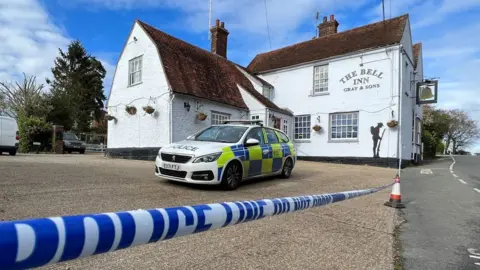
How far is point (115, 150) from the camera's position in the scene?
1833cm

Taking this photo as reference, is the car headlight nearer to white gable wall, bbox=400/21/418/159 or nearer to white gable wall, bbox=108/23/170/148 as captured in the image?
white gable wall, bbox=108/23/170/148

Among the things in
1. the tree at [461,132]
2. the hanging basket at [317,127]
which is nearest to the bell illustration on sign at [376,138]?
the hanging basket at [317,127]

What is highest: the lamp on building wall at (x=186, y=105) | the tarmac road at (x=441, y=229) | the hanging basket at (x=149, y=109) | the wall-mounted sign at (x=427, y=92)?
the wall-mounted sign at (x=427, y=92)

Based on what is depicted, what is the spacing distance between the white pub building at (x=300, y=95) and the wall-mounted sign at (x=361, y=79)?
6 centimetres

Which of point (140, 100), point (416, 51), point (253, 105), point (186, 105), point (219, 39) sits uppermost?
point (219, 39)

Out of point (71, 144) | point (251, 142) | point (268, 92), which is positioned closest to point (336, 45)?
point (268, 92)

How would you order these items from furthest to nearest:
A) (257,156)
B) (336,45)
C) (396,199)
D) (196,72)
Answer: (336,45) < (196,72) < (257,156) < (396,199)

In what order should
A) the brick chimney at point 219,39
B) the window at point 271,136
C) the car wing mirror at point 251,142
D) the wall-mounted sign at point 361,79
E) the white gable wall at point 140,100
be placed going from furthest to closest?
the brick chimney at point 219,39 → the wall-mounted sign at point 361,79 → the white gable wall at point 140,100 → the window at point 271,136 → the car wing mirror at point 251,142

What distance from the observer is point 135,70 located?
18.0m

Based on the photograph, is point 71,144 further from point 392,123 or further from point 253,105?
point 392,123

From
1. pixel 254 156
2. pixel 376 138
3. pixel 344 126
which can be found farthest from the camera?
pixel 344 126

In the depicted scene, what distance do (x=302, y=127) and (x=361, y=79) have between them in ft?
15.4

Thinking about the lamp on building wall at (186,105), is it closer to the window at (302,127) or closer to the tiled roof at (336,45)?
the window at (302,127)

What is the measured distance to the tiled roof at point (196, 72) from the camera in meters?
16.2
